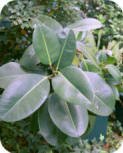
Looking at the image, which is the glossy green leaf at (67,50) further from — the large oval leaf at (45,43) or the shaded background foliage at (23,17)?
the shaded background foliage at (23,17)

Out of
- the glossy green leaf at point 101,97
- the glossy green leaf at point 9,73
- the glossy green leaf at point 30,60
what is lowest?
the glossy green leaf at point 101,97

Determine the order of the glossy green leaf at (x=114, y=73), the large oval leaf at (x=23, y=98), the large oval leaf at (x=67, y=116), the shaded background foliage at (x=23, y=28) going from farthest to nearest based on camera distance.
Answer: the shaded background foliage at (x=23, y=28), the glossy green leaf at (x=114, y=73), the large oval leaf at (x=67, y=116), the large oval leaf at (x=23, y=98)

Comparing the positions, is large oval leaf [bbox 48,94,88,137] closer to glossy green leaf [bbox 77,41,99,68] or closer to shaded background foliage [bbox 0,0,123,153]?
glossy green leaf [bbox 77,41,99,68]

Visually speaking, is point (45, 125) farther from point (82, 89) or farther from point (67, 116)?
point (82, 89)

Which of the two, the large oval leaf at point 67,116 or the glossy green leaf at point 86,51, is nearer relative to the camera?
the large oval leaf at point 67,116

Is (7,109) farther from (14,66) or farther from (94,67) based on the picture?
(94,67)

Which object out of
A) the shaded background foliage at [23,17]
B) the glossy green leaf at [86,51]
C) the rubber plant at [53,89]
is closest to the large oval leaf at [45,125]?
the rubber plant at [53,89]

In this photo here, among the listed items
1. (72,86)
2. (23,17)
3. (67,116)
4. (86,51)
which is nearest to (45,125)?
(67,116)

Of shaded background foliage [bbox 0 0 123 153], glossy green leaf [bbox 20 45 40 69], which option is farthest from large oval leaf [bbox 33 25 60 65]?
shaded background foliage [bbox 0 0 123 153]
